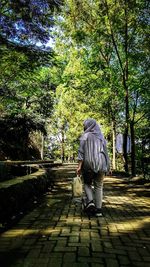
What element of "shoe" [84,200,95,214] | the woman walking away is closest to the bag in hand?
the woman walking away

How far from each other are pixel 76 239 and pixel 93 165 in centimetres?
228

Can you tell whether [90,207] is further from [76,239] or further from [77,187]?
[76,239]

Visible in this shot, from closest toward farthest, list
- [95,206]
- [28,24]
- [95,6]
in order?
[95,206], [28,24], [95,6]

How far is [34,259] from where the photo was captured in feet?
13.4

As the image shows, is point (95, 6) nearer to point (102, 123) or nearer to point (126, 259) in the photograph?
point (102, 123)

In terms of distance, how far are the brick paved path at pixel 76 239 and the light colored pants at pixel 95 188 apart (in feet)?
1.09

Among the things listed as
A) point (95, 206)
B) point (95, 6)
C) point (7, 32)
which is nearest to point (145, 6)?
point (95, 6)

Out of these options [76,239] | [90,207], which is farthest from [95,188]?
[76,239]

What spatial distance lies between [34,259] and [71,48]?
65.8ft

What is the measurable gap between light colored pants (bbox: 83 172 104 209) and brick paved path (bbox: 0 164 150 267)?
1.09 ft

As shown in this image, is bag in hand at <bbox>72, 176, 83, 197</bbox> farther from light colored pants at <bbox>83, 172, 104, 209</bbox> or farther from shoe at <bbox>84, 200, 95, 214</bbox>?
shoe at <bbox>84, 200, 95, 214</bbox>

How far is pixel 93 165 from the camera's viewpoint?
712 cm

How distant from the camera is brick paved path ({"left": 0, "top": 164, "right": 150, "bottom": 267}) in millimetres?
4066

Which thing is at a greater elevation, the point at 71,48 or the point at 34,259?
the point at 71,48
